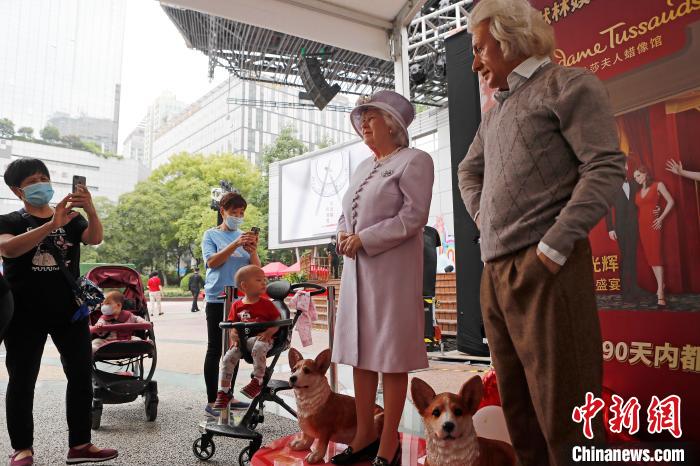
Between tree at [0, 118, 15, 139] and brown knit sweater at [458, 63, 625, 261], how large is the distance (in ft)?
36.7

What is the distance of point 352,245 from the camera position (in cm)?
175

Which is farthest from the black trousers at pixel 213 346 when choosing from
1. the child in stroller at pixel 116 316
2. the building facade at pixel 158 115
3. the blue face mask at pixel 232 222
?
the building facade at pixel 158 115

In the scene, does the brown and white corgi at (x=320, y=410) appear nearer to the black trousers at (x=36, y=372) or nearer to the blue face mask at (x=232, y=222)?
the black trousers at (x=36, y=372)

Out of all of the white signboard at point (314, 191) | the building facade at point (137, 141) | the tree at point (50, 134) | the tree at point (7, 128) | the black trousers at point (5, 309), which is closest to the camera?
the black trousers at point (5, 309)

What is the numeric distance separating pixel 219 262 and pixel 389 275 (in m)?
1.42

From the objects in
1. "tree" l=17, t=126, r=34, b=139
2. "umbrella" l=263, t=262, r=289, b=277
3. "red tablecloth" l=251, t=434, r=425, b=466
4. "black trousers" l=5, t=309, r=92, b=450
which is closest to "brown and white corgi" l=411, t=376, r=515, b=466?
"red tablecloth" l=251, t=434, r=425, b=466

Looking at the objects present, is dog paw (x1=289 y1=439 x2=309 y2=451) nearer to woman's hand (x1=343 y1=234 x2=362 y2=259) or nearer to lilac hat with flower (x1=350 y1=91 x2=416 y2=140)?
woman's hand (x1=343 y1=234 x2=362 y2=259)

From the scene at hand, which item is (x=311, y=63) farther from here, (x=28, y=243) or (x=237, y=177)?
Result: (x=237, y=177)

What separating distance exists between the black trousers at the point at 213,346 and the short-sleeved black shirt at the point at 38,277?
816 millimetres

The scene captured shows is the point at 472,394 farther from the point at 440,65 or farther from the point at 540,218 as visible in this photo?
the point at 440,65


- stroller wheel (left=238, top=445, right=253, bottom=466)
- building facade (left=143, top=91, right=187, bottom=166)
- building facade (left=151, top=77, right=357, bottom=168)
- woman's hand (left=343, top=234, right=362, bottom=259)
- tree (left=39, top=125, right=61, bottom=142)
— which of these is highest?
building facade (left=143, top=91, right=187, bottom=166)

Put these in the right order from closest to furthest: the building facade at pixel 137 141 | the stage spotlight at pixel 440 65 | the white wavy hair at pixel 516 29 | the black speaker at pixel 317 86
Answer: the white wavy hair at pixel 516 29, the black speaker at pixel 317 86, the stage spotlight at pixel 440 65, the building facade at pixel 137 141

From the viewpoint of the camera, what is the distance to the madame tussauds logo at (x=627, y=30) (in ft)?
6.16

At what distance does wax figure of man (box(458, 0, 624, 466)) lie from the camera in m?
1.12
